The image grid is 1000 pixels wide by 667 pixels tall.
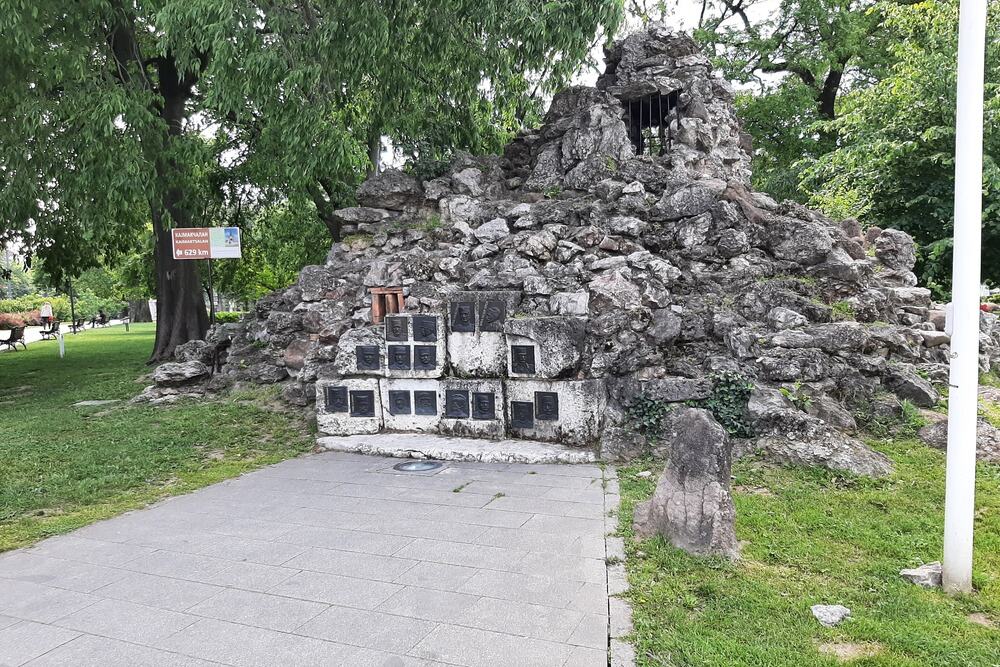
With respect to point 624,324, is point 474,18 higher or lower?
higher

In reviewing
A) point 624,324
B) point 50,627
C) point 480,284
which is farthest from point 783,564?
point 480,284

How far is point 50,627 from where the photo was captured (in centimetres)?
372

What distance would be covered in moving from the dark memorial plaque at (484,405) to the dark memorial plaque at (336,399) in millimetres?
1692

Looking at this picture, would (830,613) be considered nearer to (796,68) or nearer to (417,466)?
(417,466)

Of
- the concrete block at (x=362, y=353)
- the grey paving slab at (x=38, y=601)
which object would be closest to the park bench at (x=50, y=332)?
the concrete block at (x=362, y=353)

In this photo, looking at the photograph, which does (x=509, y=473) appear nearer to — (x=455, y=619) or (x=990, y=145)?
(x=455, y=619)

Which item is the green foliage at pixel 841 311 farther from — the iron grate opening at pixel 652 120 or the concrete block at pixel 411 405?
the concrete block at pixel 411 405

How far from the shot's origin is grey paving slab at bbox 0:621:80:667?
134 inches

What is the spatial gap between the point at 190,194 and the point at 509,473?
901cm

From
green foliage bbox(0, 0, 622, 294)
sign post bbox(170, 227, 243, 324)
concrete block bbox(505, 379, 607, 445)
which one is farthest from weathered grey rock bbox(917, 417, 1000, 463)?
sign post bbox(170, 227, 243, 324)

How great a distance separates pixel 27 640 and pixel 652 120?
9805mm

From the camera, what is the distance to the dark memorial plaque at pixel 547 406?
7.26m

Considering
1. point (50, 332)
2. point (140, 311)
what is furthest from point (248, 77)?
point (140, 311)

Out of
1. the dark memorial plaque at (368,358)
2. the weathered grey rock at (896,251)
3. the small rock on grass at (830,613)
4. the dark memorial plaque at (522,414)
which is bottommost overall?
the small rock on grass at (830,613)
